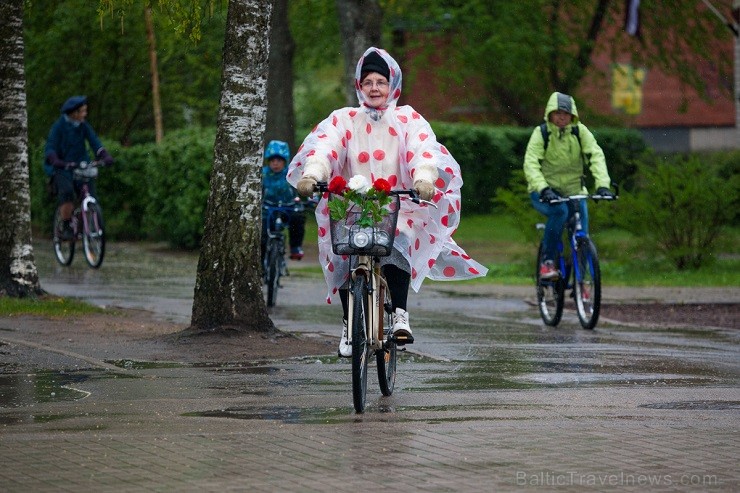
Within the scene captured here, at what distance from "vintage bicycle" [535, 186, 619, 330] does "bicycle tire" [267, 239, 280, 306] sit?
2639 mm

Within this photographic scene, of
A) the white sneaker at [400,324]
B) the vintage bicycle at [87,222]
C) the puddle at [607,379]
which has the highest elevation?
the vintage bicycle at [87,222]

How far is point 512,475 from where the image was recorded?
20.1 ft

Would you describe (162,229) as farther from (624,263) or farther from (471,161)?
(471,161)

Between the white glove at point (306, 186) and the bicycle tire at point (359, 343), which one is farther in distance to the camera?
the white glove at point (306, 186)

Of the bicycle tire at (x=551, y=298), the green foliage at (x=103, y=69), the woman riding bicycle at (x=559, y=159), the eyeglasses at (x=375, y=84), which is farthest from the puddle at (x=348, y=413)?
the green foliage at (x=103, y=69)

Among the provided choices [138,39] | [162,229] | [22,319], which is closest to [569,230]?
[22,319]

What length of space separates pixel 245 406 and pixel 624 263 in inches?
529

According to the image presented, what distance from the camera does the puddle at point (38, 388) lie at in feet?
26.6

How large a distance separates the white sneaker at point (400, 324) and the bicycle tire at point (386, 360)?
0.05m

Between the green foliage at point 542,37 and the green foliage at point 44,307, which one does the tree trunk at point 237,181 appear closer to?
the green foliage at point 44,307

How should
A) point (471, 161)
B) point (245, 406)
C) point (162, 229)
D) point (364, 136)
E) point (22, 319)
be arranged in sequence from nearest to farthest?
point (245, 406) → point (364, 136) → point (22, 319) → point (162, 229) → point (471, 161)

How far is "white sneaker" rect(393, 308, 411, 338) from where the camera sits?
27.7 ft

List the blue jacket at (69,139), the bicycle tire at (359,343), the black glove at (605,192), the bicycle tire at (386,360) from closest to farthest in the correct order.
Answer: the bicycle tire at (359,343) < the bicycle tire at (386,360) < the black glove at (605,192) < the blue jacket at (69,139)

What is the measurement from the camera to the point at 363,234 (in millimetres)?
7934
